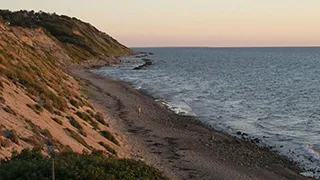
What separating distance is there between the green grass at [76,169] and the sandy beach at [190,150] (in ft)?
27.6

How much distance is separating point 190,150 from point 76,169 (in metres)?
16.1

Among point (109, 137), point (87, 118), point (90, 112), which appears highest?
point (87, 118)

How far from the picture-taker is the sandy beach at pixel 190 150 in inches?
903

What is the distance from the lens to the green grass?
11.2 metres

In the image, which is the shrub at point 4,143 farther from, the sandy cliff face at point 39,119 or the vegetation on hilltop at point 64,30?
the vegetation on hilltop at point 64,30

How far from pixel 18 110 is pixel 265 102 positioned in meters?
40.1

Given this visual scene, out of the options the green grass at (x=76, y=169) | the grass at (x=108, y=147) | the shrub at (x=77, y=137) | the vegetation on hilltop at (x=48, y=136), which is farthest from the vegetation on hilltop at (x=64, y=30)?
the green grass at (x=76, y=169)

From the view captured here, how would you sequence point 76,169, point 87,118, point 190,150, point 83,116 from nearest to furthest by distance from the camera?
point 76,169
point 190,150
point 83,116
point 87,118

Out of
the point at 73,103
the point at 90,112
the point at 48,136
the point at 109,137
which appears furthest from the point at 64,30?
the point at 48,136

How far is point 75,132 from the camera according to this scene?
23.0 metres

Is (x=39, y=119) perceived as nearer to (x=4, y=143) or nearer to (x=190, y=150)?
(x=4, y=143)

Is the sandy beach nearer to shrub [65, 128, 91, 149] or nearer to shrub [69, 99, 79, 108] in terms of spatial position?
shrub [65, 128, 91, 149]

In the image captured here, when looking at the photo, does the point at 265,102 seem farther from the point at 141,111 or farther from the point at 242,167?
the point at 242,167

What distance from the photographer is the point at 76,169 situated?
11555 millimetres
